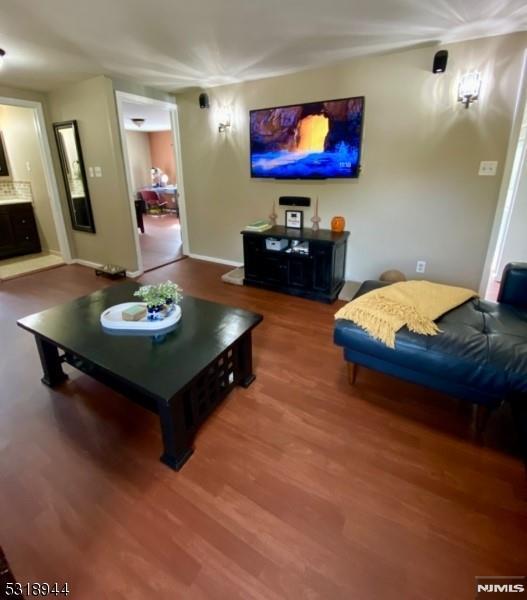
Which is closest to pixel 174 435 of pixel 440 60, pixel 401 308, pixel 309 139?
pixel 401 308

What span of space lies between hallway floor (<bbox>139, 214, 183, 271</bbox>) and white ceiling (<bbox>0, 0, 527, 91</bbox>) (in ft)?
7.52

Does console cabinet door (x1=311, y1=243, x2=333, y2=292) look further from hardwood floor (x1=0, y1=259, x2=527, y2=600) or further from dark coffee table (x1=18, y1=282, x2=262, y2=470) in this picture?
dark coffee table (x1=18, y1=282, x2=262, y2=470)

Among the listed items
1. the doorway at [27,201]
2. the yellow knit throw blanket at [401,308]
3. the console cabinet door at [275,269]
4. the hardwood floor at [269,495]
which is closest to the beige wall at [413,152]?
the console cabinet door at [275,269]

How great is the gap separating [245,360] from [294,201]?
218 cm

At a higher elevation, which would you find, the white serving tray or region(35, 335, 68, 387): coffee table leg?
the white serving tray

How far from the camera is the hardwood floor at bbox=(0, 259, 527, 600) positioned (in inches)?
44.1

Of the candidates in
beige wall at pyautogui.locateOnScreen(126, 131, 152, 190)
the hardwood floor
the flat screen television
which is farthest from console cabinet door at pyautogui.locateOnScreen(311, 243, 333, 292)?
beige wall at pyautogui.locateOnScreen(126, 131, 152, 190)

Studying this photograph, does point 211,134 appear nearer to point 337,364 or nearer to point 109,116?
point 109,116

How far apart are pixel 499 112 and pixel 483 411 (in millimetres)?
2382

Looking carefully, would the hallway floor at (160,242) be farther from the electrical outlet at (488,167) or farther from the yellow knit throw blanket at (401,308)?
the electrical outlet at (488,167)

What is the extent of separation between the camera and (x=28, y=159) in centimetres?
469

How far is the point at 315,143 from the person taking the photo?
3.26m

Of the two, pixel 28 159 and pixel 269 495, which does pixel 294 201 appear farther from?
pixel 28 159

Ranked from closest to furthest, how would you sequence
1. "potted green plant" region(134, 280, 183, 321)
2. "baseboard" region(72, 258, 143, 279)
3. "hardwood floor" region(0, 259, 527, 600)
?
"hardwood floor" region(0, 259, 527, 600) < "potted green plant" region(134, 280, 183, 321) < "baseboard" region(72, 258, 143, 279)
